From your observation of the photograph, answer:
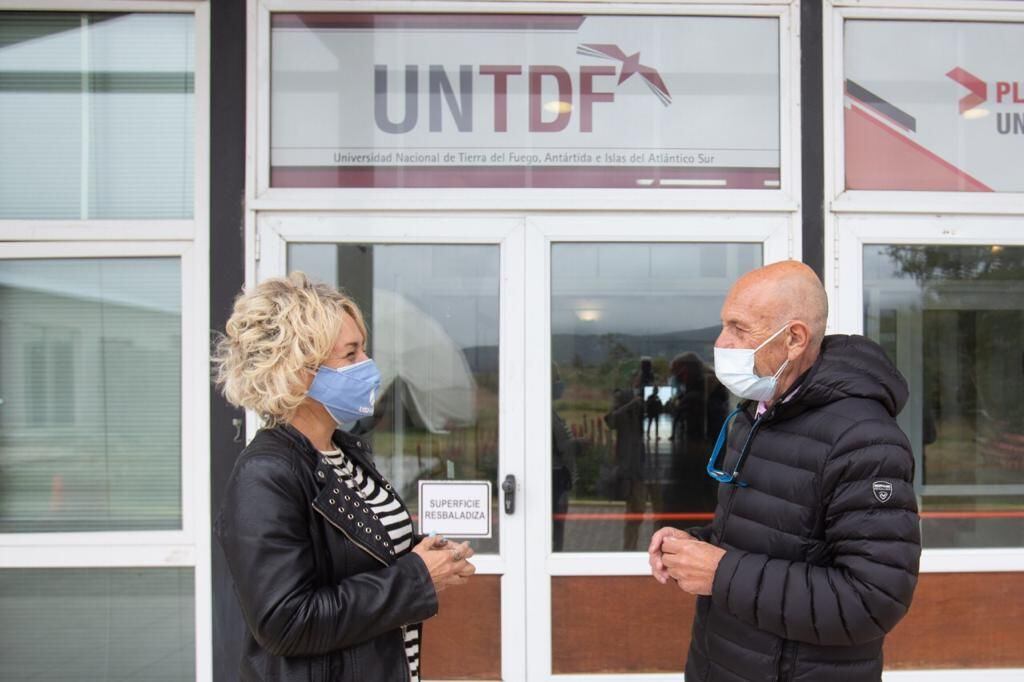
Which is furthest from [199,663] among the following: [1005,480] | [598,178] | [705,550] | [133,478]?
[1005,480]

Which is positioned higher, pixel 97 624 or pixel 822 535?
pixel 822 535

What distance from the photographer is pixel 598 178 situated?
331cm

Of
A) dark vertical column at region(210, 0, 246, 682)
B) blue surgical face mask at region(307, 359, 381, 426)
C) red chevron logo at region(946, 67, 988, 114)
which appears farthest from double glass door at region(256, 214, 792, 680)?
blue surgical face mask at region(307, 359, 381, 426)

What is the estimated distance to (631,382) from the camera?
10.9ft

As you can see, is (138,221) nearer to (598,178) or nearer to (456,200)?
(456,200)

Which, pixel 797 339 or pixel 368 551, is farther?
pixel 797 339

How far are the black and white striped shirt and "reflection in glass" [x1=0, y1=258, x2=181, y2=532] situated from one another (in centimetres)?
187

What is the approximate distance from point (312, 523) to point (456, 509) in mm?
975

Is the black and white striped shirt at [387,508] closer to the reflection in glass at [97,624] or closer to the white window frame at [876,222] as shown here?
the reflection in glass at [97,624]

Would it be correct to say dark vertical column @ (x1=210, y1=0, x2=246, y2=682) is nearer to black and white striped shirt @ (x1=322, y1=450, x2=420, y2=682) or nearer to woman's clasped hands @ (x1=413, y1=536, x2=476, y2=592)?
black and white striped shirt @ (x1=322, y1=450, x2=420, y2=682)

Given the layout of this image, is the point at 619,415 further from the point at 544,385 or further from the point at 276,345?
the point at 276,345

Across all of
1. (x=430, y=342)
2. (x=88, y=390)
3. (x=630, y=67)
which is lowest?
(x=88, y=390)

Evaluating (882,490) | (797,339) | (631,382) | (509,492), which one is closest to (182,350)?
(509,492)

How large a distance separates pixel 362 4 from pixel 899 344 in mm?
2906
